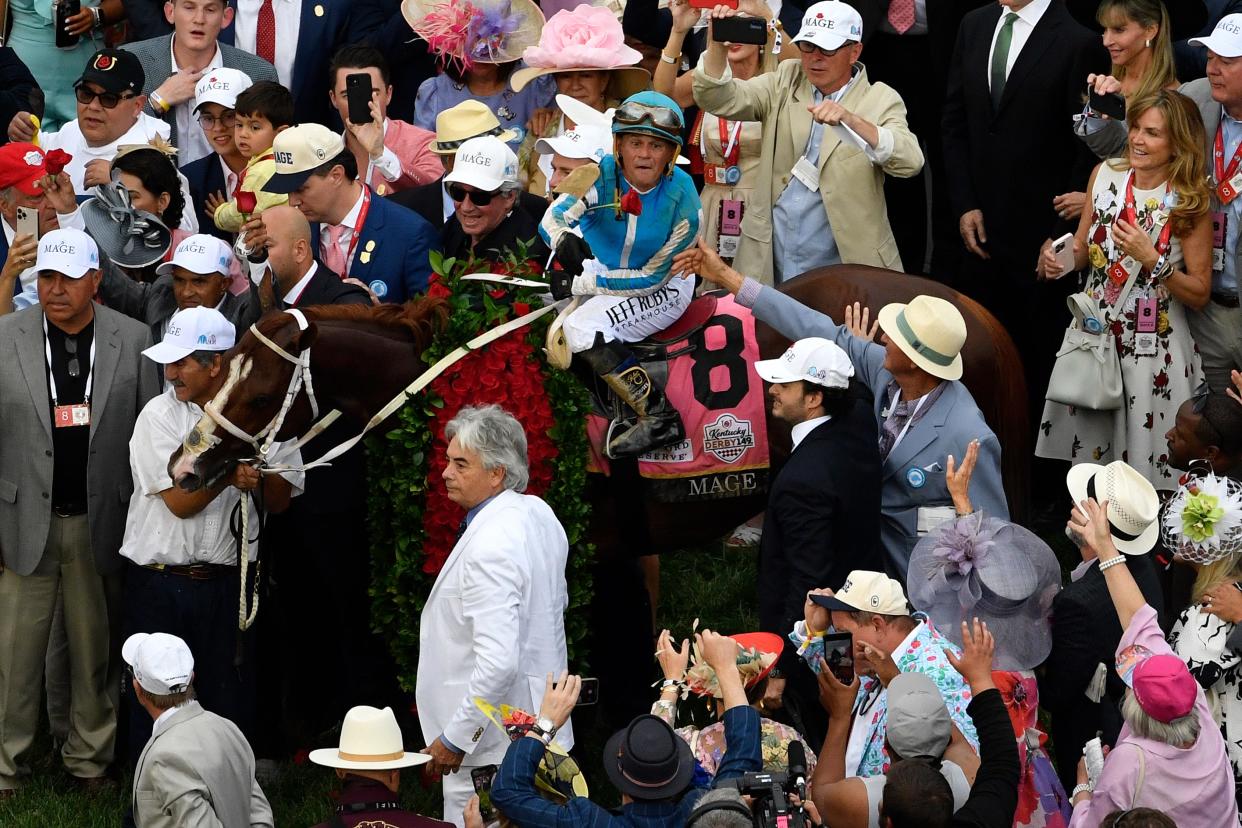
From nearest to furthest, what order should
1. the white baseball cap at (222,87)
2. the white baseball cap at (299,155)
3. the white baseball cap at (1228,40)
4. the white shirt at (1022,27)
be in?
the white baseball cap at (299,155) < the white baseball cap at (1228,40) < the white baseball cap at (222,87) < the white shirt at (1022,27)

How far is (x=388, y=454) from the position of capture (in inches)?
316

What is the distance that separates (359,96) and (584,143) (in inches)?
75.9

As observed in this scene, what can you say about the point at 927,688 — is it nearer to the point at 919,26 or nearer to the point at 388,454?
the point at 388,454

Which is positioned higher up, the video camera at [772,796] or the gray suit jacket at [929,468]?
the gray suit jacket at [929,468]

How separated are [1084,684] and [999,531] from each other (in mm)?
658

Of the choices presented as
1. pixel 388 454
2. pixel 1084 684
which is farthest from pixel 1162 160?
pixel 388 454

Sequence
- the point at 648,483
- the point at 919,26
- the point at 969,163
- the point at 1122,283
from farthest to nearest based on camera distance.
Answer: the point at 919,26 → the point at 969,163 → the point at 1122,283 → the point at 648,483

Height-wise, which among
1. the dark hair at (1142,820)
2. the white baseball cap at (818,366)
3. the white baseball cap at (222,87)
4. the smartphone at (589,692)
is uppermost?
the white baseball cap at (222,87)

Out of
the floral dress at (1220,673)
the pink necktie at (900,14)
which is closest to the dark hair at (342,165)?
the pink necktie at (900,14)

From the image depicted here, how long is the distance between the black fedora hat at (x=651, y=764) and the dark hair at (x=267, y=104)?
5.58 m

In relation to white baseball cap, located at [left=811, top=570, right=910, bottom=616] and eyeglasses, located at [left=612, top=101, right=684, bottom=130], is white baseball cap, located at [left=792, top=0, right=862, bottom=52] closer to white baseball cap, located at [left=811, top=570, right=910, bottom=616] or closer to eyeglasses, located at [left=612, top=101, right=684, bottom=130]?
eyeglasses, located at [left=612, top=101, right=684, bottom=130]

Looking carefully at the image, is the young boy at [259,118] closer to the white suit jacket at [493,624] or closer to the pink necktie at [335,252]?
the pink necktie at [335,252]

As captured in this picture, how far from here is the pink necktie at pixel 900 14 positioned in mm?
11320

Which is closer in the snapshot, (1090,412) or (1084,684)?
(1084,684)
